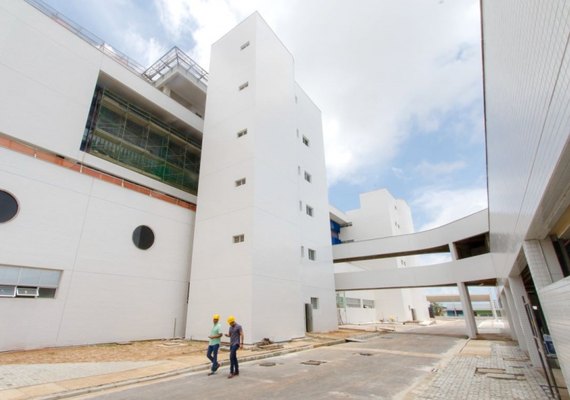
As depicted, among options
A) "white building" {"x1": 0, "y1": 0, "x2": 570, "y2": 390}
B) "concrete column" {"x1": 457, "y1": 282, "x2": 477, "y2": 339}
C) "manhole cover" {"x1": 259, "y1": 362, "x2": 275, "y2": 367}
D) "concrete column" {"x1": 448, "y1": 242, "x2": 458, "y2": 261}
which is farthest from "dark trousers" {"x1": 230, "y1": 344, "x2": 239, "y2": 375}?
"concrete column" {"x1": 448, "y1": 242, "x2": 458, "y2": 261}

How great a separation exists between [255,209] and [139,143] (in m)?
10.9

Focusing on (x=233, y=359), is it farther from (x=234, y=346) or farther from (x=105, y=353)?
(x=105, y=353)

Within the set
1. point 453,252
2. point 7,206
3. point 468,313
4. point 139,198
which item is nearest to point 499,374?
point 468,313

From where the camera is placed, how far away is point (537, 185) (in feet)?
13.1

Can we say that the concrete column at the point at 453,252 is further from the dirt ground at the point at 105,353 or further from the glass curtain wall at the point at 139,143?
the glass curtain wall at the point at 139,143

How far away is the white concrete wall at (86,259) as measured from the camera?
11789 millimetres

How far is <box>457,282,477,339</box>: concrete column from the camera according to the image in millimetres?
19391

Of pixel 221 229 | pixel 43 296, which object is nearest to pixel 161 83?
pixel 221 229

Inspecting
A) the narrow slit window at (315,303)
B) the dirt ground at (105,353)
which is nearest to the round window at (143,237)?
the dirt ground at (105,353)

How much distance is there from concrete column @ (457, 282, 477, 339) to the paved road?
411 inches

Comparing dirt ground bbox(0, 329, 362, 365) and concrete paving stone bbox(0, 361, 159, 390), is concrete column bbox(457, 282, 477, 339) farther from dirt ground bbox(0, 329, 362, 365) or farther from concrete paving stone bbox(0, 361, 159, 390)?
concrete paving stone bbox(0, 361, 159, 390)

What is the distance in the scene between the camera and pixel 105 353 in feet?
37.2

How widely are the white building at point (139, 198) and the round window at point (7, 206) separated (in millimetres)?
71

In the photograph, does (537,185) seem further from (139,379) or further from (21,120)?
(21,120)
